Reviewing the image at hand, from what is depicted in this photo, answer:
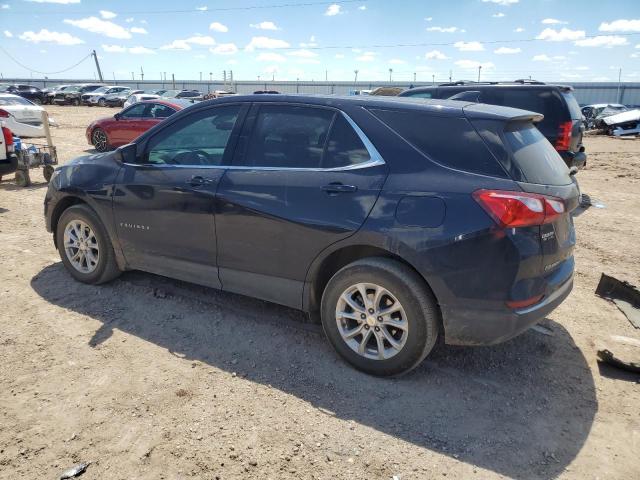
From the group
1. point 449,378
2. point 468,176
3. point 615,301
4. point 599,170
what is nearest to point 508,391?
point 449,378

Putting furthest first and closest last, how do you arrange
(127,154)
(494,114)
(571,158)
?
(571,158) < (127,154) < (494,114)

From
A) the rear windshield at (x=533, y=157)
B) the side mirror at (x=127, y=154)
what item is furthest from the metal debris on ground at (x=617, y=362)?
the side mirror at (x=127, y=154)

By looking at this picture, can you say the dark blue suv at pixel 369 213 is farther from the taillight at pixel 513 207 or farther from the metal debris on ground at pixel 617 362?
the metal debris on ground at pixel 617 362

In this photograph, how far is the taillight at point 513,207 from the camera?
2.74 meters

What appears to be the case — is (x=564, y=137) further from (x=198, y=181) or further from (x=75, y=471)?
(x=75, y=471)

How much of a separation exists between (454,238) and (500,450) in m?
1.19

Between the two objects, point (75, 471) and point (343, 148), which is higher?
point (343, 148)

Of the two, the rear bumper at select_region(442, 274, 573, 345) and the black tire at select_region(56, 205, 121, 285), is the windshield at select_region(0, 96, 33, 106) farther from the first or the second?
the rear bumper at select_region(442, 274, 573, 345)

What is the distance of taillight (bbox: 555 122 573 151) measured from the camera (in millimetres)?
7719

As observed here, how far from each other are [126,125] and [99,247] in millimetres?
10468

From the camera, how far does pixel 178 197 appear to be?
3.86 metres

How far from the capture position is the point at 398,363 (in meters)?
3.13

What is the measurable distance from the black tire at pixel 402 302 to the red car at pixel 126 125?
11528 mm

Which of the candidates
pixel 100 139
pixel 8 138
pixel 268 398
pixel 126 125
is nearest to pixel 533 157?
pixel 268 398
